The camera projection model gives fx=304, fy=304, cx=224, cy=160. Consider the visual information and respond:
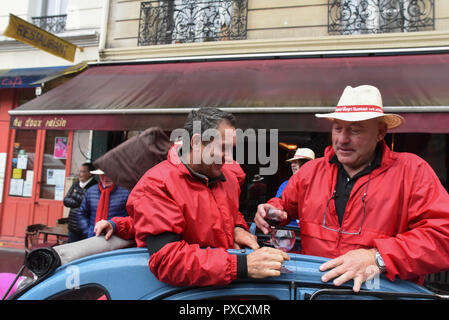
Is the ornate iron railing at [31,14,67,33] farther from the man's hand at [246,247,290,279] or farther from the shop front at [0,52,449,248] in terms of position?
the man's hand at [246,247,290,279]

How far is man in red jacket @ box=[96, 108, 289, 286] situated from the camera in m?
1.24

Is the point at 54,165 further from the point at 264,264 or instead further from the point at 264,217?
the point at 264,264

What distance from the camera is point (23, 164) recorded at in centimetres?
738

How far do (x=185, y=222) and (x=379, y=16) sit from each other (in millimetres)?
5517

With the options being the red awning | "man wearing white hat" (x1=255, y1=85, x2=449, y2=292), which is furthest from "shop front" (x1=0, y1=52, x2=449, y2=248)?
"man wearing white hat" (x1=255, y1=85, x2=449, y2=292)

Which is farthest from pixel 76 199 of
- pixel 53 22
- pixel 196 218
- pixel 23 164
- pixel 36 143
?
pixel 53 22

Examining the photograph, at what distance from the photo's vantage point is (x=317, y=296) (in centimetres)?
118

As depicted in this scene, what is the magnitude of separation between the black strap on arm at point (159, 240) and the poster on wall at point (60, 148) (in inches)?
266

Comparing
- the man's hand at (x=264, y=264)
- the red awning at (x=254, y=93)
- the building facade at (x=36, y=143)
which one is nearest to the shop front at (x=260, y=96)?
the red awning at (x=254, y=93)

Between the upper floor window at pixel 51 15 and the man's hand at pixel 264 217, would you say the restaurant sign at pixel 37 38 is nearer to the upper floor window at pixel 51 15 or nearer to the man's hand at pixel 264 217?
the upper floor window at pixel 51 15

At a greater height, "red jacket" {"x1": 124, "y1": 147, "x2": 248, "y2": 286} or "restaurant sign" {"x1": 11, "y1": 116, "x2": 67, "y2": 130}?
"restaurant sign" {"x1": 11, "y1": 116, "x2": 67, "y2": 130}

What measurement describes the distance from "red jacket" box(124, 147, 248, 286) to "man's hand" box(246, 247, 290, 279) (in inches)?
2.7

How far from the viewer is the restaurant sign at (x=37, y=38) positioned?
17.9 ft
